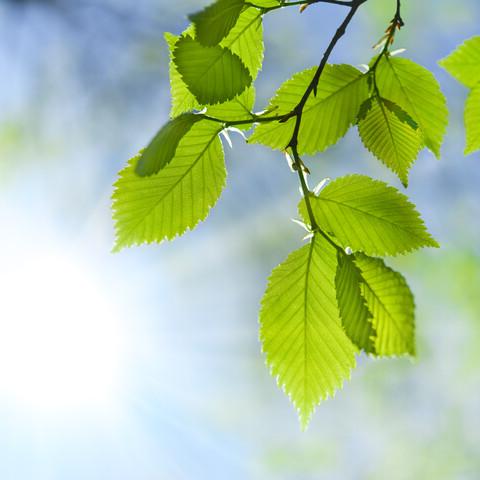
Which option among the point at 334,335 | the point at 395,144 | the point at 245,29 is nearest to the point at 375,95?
the point at 395,144

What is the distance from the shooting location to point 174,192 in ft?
2.30

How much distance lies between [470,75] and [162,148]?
0.39 m

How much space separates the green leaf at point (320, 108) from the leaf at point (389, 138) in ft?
0.07

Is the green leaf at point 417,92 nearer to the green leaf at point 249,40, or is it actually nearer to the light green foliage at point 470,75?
the light green foliage at point 470,75

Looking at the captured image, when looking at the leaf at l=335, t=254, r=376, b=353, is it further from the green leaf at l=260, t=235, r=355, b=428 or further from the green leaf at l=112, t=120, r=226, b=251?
the green leaf at l=112, t=120, r=226, b=251

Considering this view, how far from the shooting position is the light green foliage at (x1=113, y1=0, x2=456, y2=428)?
2.15 feet

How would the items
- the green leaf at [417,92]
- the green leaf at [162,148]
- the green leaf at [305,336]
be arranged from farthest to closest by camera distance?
1. the green leaf at [417,92]
2. the green leaf at [305,336]
3. the green leaf at [162,148]

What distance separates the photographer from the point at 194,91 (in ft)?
2.22

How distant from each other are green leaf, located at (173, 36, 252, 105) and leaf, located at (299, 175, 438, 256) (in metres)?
0.16

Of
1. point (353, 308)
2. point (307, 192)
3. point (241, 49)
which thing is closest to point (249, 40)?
point (241, 49)

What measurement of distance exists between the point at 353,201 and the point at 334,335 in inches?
6.1

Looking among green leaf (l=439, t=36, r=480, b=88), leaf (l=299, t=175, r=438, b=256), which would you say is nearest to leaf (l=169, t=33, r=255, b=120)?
leaf (l=299, t=175, r=438, b=256)

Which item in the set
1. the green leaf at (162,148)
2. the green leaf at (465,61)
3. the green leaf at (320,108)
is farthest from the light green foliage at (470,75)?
the green leaf at (162,148)

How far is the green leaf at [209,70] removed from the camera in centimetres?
67
